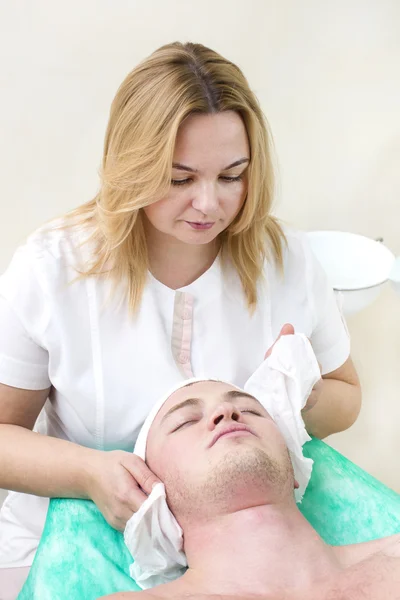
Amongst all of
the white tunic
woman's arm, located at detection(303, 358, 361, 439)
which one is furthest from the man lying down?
woman's arm, located at detection(303, 358, 361, 439)

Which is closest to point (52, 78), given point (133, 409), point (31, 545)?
point (133, 409)

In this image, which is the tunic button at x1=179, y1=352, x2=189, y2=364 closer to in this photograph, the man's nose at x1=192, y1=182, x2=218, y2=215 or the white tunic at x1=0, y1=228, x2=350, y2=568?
the white tunic at x1=0, y1=228, x2=350, y2=568

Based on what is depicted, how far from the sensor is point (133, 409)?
5.49 ft

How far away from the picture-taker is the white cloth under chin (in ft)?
4.69

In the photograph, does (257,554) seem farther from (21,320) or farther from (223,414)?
(21,320)

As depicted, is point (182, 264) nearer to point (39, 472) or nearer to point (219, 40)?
point (39, 472)

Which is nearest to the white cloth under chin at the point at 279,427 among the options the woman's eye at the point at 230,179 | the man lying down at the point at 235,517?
the man lying down at the point at 235,517

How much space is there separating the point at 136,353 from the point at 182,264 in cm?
23

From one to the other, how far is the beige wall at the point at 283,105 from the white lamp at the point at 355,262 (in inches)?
11.0

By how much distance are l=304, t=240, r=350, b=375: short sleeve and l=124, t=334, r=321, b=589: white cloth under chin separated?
204 millimetres

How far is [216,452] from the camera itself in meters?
1.44

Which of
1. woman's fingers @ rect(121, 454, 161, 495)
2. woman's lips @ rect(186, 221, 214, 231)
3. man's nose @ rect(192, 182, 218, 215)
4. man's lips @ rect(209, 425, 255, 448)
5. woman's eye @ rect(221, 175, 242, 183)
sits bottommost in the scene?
woman's fingers @ rect(121, 454, 161, 495)

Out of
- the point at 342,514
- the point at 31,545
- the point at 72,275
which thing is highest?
the point at 72,275

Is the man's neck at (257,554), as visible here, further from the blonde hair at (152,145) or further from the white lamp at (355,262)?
the white lamp at (355,262)
